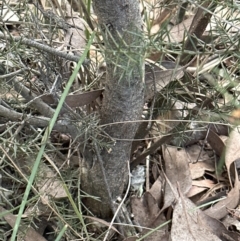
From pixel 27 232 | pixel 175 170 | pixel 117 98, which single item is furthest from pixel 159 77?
pixel 27 232

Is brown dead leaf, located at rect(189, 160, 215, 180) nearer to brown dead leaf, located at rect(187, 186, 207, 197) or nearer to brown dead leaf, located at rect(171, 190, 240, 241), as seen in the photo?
brown dead leaf, located at rect(187, 186, 207, 197)

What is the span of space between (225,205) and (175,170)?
0.47 ft

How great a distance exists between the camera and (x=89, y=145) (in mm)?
960

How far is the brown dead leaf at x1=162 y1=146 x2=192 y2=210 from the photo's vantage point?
1.12 metres

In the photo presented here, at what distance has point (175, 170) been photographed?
1.16 m

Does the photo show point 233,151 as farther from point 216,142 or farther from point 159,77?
point 159,77

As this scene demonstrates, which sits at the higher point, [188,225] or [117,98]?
[117,98]

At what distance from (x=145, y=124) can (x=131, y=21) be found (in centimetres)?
30

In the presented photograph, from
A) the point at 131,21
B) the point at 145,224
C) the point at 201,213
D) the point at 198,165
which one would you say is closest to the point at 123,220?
the point at 145,224

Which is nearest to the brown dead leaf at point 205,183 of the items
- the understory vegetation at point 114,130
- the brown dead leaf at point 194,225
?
the understory vegetation at point 114,130

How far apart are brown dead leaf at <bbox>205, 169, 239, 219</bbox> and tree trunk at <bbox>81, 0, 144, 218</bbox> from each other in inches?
8.5

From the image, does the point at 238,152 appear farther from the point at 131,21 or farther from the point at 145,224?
the point at 131,21

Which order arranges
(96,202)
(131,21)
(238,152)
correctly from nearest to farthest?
(131,21) → (96,202) → (238,152)

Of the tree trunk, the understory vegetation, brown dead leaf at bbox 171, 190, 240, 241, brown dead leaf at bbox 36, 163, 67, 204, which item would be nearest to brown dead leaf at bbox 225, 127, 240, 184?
the understory vegetation
